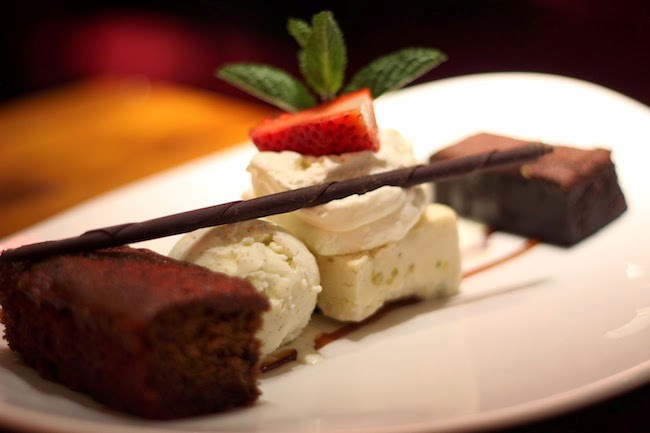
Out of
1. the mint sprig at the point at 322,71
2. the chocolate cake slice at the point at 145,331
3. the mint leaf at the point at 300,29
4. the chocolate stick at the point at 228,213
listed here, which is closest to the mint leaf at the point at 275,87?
the mint sprig at the point at 322,71

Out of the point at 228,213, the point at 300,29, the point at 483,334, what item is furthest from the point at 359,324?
the point at 300,29

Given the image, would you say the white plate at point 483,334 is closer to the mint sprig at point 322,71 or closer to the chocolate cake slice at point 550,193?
the chocolate cake slice at point 550,193

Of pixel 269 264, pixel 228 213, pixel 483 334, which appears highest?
pixel 228 213

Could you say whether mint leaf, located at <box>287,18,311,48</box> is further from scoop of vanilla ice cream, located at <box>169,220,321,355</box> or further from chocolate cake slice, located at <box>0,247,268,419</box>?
chocolate cake slice, located at <box>0,247,268,419</box>

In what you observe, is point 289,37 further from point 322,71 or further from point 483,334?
point 483,334

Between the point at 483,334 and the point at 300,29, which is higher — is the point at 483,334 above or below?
below

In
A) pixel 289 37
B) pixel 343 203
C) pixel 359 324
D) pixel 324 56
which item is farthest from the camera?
pixel 289 37

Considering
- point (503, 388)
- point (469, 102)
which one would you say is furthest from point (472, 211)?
point (503, 388)

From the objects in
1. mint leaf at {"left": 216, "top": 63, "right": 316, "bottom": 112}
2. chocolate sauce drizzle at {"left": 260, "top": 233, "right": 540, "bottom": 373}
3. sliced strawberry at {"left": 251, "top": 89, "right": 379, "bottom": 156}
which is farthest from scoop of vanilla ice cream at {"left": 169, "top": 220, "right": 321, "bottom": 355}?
mint leaf at {"left": 216, "top": 63, "right": 316, "bottom": 112}
